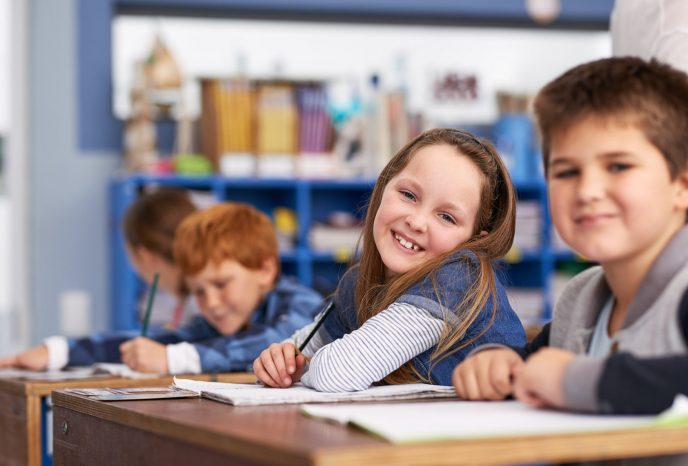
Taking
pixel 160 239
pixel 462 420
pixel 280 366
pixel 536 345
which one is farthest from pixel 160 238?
pixel 462 420

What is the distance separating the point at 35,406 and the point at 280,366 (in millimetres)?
566

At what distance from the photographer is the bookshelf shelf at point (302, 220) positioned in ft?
15.7

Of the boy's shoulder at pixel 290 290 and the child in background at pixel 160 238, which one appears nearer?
the boy's shoulder at pixel 290 290

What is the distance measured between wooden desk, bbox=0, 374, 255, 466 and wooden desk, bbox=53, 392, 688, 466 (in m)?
0.55

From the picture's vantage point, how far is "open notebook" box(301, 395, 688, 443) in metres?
0.84

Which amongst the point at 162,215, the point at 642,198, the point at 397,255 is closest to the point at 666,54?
the point at 397,255

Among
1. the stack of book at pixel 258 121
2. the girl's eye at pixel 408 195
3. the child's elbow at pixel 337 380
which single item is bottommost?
the child's elbow at pixel 337 380

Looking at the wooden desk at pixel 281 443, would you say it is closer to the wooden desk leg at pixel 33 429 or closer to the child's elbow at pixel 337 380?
the child's elbow at pixel 337 380

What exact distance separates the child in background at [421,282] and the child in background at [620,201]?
218mm

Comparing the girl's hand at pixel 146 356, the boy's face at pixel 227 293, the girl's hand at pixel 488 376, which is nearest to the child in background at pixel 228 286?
the boy's face at pixel 227 293

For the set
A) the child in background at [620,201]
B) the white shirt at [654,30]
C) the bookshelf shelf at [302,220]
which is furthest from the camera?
the bookshelf shelf at [302,220]

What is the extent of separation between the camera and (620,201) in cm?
105

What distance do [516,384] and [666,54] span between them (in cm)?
95

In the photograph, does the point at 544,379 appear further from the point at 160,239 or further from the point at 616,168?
the point at 160,239
